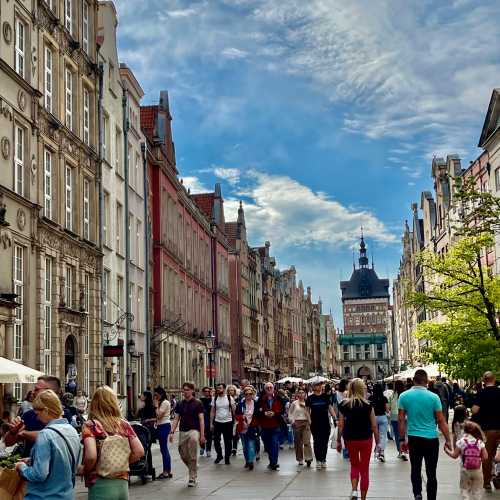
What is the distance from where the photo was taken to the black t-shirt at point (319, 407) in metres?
18.3

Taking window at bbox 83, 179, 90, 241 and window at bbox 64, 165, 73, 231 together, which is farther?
window at bbox 83, 179, 90, 241

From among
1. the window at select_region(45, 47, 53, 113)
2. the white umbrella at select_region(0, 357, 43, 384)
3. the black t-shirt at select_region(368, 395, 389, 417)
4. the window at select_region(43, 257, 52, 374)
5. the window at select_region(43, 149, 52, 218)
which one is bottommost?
the black t-shirt at select_region(368, 395, 389, 417)

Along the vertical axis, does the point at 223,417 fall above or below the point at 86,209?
below

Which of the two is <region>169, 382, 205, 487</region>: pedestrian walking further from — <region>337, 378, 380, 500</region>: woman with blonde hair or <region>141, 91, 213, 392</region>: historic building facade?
<region>141, 91, 213, 392</region>: historic building facade

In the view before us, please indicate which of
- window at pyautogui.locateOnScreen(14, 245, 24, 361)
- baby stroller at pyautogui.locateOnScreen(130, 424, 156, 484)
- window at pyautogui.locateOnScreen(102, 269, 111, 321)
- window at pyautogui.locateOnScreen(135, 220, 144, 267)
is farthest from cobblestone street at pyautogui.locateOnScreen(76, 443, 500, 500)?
window at pyautogui.locateOnScreen(135, 220, 144, 267)

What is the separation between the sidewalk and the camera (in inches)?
537

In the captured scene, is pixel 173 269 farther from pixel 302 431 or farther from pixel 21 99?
pixel 302 431

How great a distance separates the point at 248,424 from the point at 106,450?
12454 millimetres

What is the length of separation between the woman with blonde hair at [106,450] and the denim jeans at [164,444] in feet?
33.3

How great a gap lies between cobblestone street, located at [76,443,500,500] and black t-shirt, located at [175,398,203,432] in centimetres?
96

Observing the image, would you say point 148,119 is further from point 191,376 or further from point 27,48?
point 27,48

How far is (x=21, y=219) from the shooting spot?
2427cm

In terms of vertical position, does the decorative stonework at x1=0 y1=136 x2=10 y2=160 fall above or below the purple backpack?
above

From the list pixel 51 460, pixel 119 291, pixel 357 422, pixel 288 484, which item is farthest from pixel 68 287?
pixel 51 460
